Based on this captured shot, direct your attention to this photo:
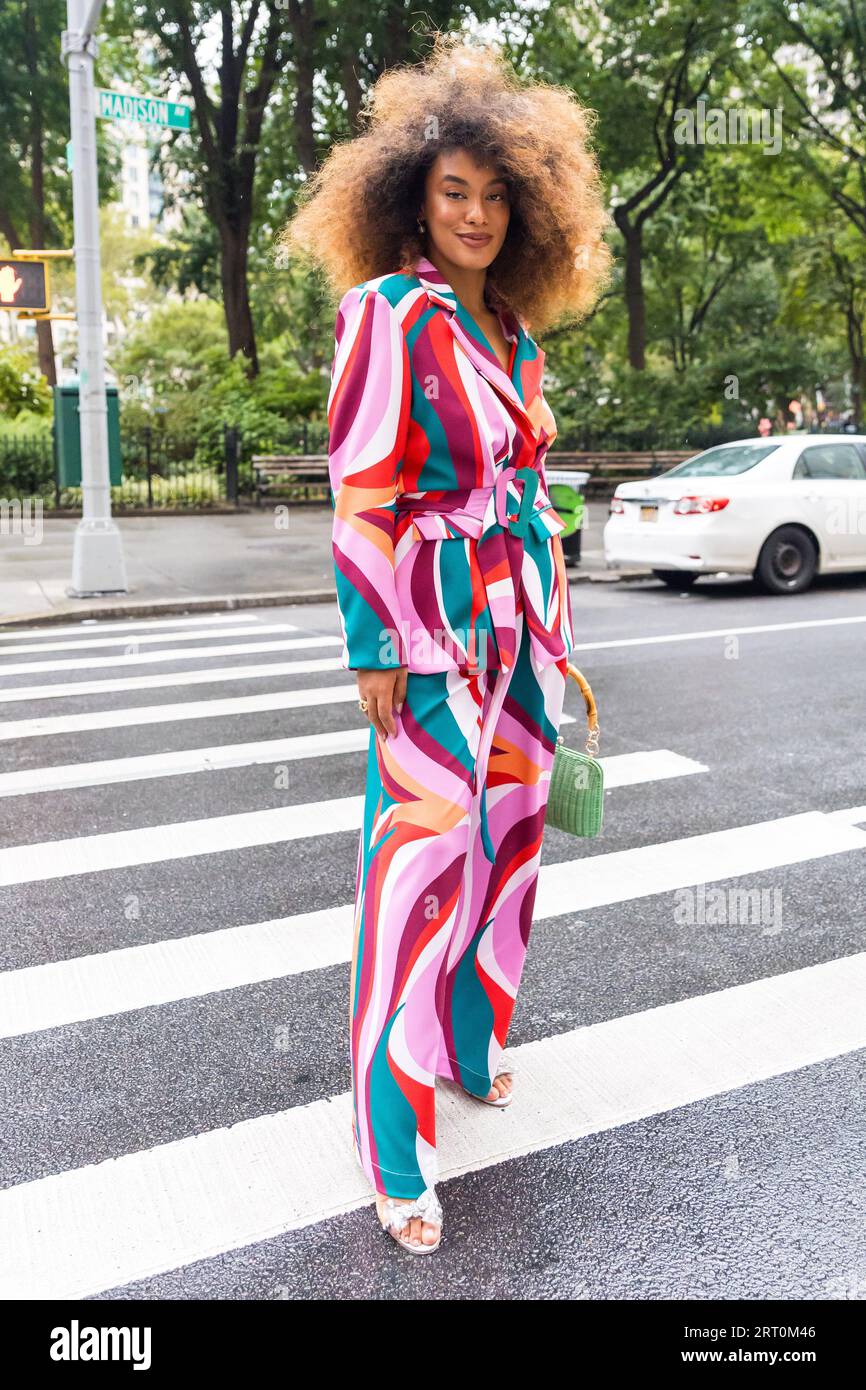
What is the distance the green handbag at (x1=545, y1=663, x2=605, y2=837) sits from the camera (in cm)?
279

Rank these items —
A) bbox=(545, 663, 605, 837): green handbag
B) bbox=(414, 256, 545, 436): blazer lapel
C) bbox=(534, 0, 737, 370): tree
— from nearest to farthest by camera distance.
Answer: bbox=(414, 256, 545, 436): blazer lapel < bbox=(545, 663, 605, 837): green handbag < bbox=(534, 0, 737, 370): tree

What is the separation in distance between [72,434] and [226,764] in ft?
22.8

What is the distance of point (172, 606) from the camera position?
11.3 metres

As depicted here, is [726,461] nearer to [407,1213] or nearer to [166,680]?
[166,680]

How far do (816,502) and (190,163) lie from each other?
722 inches

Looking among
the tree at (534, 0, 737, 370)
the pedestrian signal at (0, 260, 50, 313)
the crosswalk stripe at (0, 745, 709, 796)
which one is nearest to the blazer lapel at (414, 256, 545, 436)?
the crosswalk stripe at (0, 745, 709, 796)

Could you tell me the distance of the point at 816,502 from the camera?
12.0 m

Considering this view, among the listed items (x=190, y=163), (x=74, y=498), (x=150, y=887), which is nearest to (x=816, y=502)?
(x=150, y=887)

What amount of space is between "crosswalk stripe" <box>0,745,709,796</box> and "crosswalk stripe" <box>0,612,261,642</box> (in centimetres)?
418

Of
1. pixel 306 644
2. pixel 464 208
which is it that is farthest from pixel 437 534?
pixel 306 644

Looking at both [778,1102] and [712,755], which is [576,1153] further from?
[712,755]

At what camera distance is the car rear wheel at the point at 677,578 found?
12.5 m

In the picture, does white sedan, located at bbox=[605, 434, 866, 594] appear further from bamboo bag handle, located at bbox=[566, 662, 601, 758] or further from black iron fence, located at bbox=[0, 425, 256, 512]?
black iron fence, located at bbox=[0, 425, 256, 512]
